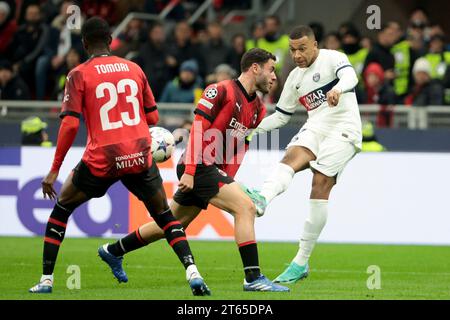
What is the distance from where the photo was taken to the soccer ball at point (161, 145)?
421 inches

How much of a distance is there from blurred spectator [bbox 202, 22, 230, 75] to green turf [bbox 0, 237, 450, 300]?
4.95m

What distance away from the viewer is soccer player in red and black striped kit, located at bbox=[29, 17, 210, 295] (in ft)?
32.0

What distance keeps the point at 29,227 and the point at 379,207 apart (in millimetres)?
4954

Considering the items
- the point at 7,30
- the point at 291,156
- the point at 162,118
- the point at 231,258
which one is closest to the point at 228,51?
the point at 162,118

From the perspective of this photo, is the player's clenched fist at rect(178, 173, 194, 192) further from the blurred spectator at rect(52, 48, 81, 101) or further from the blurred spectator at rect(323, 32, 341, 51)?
the blurred spectator at rect(52, 48, 81, 101)

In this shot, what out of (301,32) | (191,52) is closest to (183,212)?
(301,32)

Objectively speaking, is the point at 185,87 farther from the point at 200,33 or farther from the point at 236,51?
the point at 200,33

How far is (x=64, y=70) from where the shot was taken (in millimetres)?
20516

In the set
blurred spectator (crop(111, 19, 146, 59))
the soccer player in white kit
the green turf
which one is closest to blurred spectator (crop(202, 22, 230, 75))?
blurred spectator (crop(111, 19, 146, 59))

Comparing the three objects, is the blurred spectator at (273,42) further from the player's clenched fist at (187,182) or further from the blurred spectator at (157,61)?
the player's clenched fist at (187,182)

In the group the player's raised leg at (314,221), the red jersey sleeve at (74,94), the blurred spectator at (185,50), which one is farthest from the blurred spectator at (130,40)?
the red jersey sleeve at (74,94)

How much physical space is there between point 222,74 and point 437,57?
3.73 meters

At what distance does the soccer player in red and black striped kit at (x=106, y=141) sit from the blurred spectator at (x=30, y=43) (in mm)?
11493
